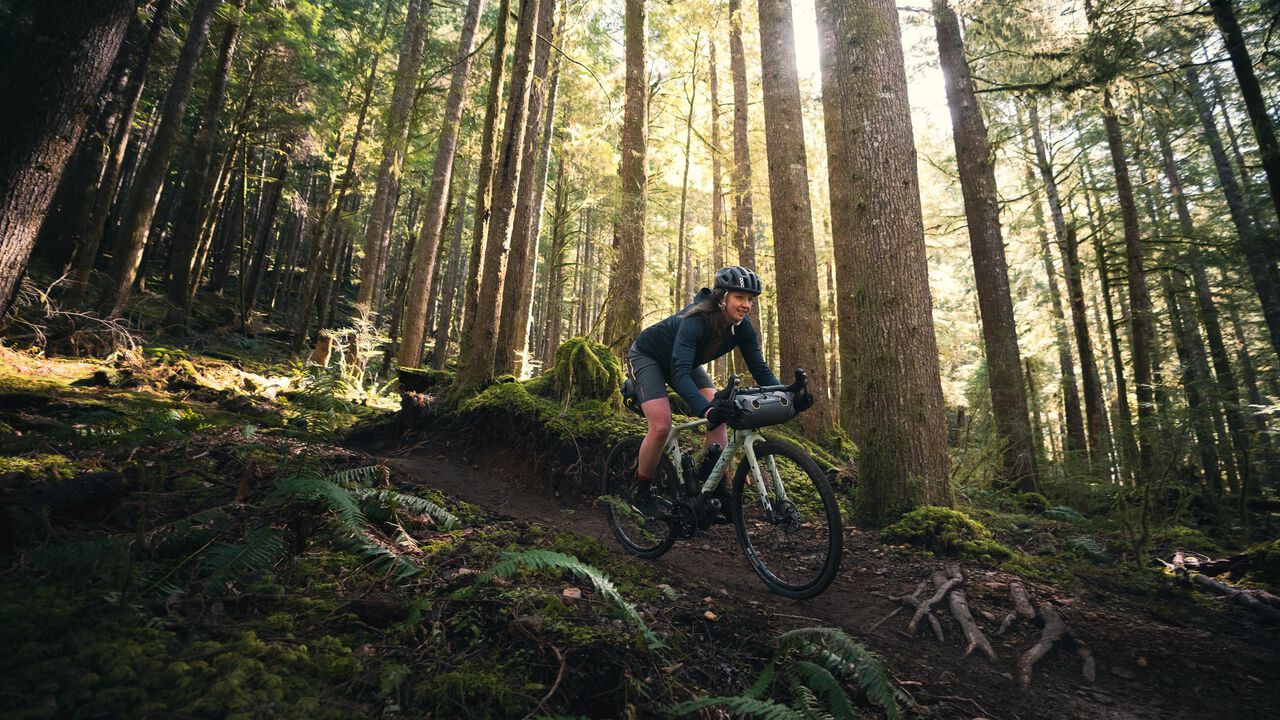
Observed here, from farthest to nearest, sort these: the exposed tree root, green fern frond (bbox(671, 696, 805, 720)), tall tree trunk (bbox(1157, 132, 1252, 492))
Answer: tall tree trunk (bbox(1157, 132, 1252, 492))
the exposed tree root
green fern frond (bbox(671, 696, 805, 720))

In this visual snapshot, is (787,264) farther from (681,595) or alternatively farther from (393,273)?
(393,273)

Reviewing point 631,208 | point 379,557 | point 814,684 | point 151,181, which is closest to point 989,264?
point 631,208

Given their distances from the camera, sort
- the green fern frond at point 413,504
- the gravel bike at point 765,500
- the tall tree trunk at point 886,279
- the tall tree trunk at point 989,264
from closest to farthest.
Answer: the green fern frond at point 413,504
the gravel bike at point 765,500
the tall tree trunk at point 886,279
the tall tree trunk at point 989,264

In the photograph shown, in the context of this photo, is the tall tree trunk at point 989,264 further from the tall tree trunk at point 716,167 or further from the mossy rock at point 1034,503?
the tall tree trunk at point 716,167

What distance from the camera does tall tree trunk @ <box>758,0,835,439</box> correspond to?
373 inches

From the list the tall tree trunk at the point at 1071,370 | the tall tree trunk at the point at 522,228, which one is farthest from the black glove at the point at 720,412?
the tall tree trunk at the point at 1071,370

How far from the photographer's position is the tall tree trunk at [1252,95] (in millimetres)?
7281

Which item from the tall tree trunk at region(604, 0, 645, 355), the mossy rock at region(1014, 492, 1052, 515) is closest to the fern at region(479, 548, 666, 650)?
the tall tree trunk at region(604, 0, 645, 355)

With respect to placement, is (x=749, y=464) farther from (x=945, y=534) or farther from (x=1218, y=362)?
(x=1218, y=362)

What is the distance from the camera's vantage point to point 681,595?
340 cm

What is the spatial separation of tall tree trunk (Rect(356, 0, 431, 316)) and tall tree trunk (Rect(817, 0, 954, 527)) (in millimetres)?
11051

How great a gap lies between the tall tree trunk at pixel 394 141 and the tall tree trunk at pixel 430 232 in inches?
40.1

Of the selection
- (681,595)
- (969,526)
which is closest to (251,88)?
(681,595)

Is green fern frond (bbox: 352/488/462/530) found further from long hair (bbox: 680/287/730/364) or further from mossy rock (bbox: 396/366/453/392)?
mossy rock (bbox: 396/366/453/392)
